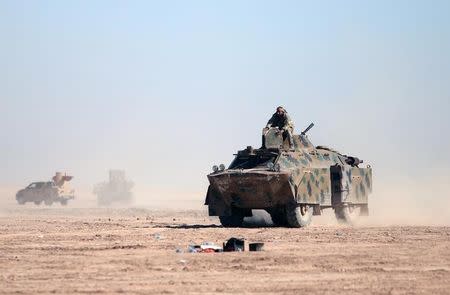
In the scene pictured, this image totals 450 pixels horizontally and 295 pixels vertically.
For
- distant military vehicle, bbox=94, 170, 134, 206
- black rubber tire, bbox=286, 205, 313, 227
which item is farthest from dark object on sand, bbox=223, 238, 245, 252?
distant military vehicle, bbox=94, 170, 134, 206

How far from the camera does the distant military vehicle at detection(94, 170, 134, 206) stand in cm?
6738

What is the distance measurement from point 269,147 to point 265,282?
13.9 m

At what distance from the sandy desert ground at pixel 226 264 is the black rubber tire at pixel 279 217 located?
3.63 m

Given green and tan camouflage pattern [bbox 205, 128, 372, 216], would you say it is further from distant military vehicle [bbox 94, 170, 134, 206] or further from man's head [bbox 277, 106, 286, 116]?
distant military vehicle [bbox 94, 170, 134, 206]

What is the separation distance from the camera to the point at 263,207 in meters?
25.8

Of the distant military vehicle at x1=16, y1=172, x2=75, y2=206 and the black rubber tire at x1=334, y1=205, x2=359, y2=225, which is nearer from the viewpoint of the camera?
the black rubber tire at x1=334, y1=205, x2=359, y2=225

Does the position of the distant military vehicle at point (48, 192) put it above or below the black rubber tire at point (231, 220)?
above

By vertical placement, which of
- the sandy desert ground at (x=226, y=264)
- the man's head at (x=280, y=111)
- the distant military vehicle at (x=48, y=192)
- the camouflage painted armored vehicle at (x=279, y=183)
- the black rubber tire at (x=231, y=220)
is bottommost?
the sandy desert ground at (x=226, y=264)

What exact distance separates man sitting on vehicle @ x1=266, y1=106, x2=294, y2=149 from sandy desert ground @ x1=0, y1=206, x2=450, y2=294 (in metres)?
5.25

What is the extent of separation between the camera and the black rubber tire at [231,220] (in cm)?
2656

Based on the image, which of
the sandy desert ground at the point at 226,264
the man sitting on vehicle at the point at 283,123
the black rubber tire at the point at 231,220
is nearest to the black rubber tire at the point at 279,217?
the black rubber tire at the point at 231,220

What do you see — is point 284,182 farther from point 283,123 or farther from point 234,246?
point 234,246

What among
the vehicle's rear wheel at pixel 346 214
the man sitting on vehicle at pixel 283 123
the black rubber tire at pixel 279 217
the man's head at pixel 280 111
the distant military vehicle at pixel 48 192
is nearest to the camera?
the black rubber tire at pixel 279 217

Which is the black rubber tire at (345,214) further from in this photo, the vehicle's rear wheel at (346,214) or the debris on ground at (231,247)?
the debris on ground at (231,247)
